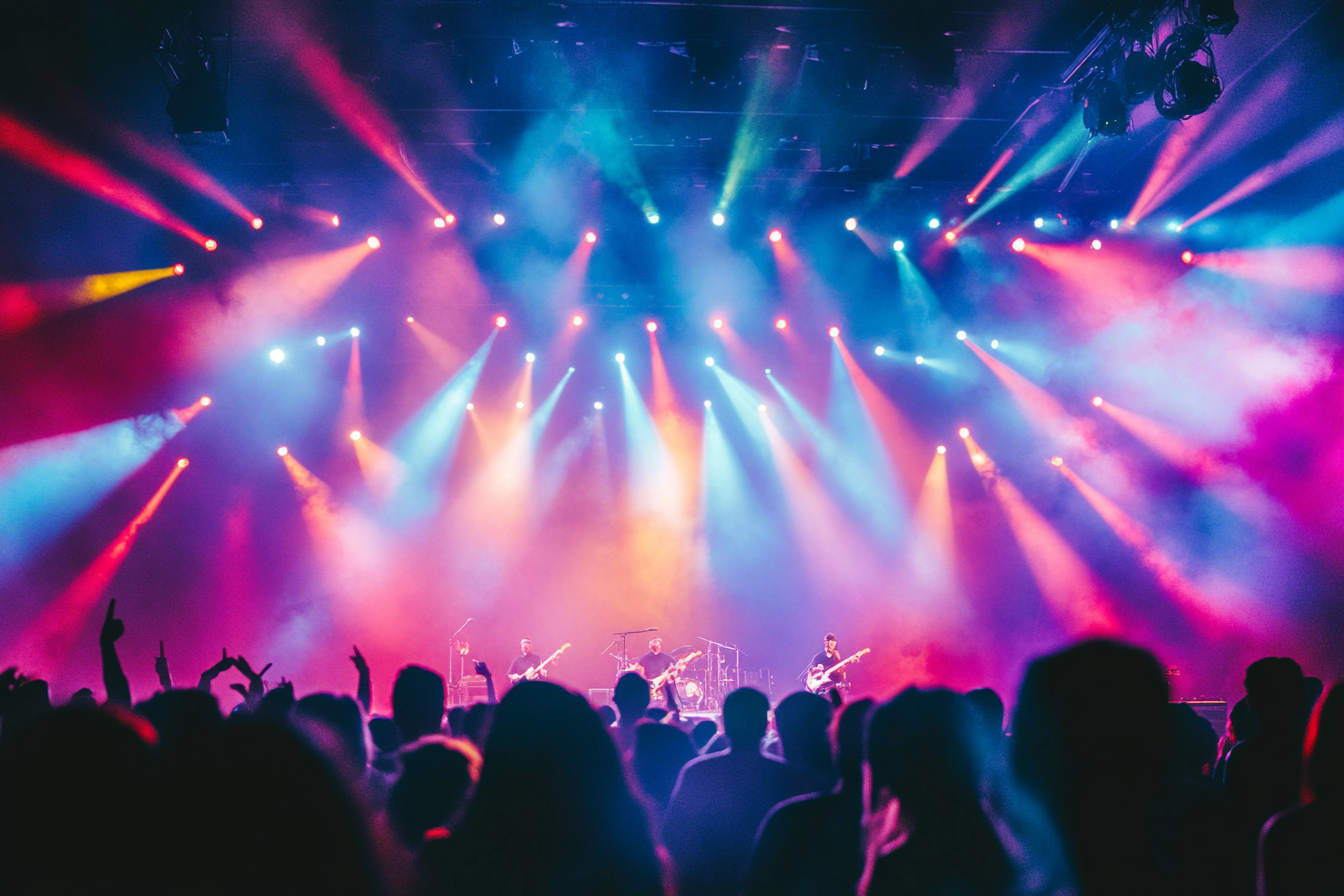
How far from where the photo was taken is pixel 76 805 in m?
1.04

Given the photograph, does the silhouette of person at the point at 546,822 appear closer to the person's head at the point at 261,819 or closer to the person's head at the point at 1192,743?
the person's head at the point at 261,819

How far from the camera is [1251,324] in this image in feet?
35.1

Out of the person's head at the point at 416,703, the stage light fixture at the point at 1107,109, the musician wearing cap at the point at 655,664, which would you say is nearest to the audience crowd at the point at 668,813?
the person's head at the point at 416,703

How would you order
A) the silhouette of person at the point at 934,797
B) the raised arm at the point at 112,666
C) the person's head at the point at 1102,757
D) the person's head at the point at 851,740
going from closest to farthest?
the person's head at the point at 1102,757 < the silhouette of person at the point at 934,797 < the person's head at the point at 851,740 < the raised arm at the point at 112,666

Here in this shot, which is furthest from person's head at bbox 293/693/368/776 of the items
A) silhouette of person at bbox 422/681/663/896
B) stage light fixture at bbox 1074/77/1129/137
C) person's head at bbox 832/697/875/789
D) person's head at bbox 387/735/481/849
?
stage light fixture at bbox 1074/77/1129/137

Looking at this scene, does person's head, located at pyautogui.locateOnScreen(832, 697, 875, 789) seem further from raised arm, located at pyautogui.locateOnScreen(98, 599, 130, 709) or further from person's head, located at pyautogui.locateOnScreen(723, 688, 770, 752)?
raised arm, located at pyautogui.locateOnScreen(98, 599, 130, 709)

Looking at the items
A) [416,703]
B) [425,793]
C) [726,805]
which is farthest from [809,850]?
[416,703]

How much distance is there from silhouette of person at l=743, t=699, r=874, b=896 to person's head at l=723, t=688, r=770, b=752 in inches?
31.1

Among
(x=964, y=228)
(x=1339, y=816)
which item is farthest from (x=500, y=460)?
(x=1339, y=816)

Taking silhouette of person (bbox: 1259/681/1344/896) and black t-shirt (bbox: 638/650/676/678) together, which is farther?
black t-shirt (bbox: 638/650/676/678)

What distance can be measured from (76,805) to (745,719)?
217cm

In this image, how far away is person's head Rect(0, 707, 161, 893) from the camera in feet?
3.13

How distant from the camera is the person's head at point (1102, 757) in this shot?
1.36 metres

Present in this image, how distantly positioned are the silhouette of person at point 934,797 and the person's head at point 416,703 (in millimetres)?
2011
